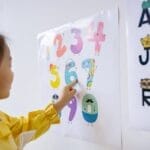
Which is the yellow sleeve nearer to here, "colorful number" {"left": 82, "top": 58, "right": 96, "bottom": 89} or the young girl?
the young girl

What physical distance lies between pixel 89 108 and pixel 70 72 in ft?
0.43

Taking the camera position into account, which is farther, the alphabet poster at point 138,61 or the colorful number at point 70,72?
the colorful number at point 70,72

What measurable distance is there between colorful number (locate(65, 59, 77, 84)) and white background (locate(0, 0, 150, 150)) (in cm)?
14

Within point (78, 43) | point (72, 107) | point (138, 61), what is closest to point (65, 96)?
point (72, 107)

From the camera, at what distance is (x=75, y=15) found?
0.96m

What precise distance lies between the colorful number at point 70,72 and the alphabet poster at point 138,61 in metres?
0.22

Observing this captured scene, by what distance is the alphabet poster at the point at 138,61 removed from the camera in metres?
0.72

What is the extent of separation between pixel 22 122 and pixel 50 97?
16 centimetres

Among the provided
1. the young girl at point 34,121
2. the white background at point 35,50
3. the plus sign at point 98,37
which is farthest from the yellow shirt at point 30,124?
the plus sign at point 98,37

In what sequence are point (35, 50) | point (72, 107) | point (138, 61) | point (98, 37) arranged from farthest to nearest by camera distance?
point (35, 50) → point (72, 107) → point (98, 37) → point (138, 61)

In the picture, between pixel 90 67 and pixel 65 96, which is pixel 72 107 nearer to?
pixel 65 96

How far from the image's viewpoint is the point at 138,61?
741mm

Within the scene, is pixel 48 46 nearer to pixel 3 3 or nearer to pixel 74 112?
pixel 74 112

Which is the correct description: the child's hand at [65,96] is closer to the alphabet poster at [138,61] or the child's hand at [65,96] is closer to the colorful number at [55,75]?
the colorful number at [55,75]
